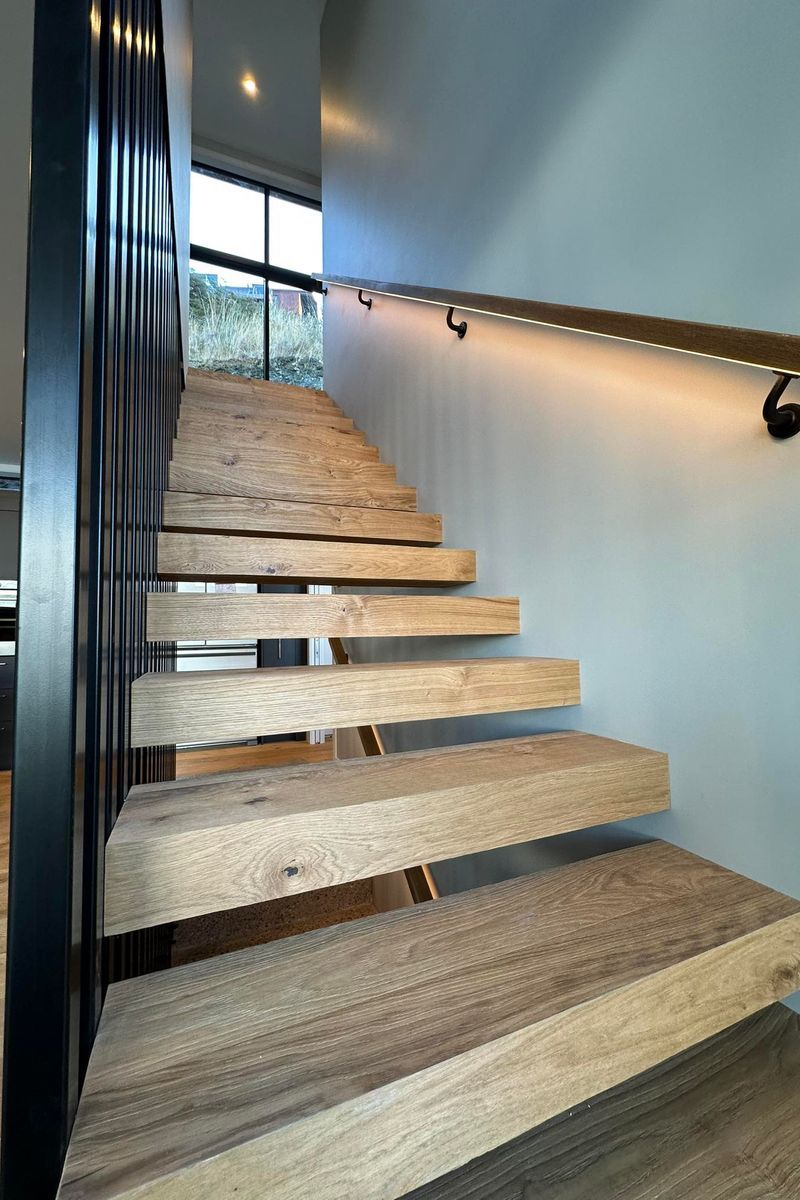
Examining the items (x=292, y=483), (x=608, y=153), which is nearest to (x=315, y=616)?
(x=292, y=483)

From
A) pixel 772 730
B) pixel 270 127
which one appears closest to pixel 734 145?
pixel 772 730

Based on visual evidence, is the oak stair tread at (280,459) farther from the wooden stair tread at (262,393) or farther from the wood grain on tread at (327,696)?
the wood grain on tread at (327,696)

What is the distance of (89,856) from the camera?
1.71ft

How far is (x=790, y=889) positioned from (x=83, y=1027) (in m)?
0.89

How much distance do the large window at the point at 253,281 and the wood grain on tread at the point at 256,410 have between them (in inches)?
96.4

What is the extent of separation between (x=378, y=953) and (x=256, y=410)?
2.41m

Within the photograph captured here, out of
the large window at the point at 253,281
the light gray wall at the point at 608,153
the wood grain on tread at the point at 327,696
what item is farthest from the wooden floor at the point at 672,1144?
the large window at the point at 253,281

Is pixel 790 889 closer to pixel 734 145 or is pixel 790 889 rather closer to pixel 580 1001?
pixel 580 1001

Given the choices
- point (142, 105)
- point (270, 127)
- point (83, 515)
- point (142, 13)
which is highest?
point (270, 127)

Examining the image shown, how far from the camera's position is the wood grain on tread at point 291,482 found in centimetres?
173

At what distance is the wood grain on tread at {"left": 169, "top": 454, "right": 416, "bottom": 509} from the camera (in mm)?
1734

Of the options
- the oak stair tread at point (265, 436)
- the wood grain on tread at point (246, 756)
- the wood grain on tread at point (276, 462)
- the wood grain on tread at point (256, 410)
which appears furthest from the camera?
the wood grain on tread at point (246, 756)

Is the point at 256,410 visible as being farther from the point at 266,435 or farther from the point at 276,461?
the point at 276,461

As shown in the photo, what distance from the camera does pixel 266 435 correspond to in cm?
216
